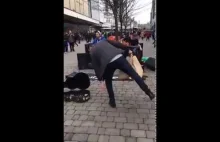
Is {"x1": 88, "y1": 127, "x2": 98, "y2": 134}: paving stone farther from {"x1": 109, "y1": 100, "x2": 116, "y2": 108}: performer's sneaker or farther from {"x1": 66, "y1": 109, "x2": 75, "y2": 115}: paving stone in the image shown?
{"x1": 109, "y1": 100, "x2": 116, "y2": 108}: performer's sneaker

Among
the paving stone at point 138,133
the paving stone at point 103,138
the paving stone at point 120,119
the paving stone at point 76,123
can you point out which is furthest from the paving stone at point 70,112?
the paving stone at point 138,133

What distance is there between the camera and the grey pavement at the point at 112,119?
3197 mm

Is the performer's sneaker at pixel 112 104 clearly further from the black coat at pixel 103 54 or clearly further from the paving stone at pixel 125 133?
the paving stone at pixel 125 133

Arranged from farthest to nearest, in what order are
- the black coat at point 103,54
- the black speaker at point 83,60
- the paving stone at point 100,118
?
the black speaker at point 83,60 < the black coat at point 103,54 < the paving stone at point 100,118

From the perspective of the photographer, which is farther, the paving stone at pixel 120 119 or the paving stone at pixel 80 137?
the paving stone at pixel 120 119

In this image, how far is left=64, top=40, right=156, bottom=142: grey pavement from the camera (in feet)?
10.5

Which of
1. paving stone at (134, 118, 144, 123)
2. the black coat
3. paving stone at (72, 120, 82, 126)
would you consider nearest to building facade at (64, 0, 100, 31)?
the black coat

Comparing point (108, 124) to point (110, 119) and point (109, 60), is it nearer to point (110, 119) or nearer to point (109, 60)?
point (110, 119)

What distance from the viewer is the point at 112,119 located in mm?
3846

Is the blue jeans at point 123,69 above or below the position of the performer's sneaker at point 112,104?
above

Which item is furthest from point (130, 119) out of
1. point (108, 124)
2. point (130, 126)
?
point (108, 124)
